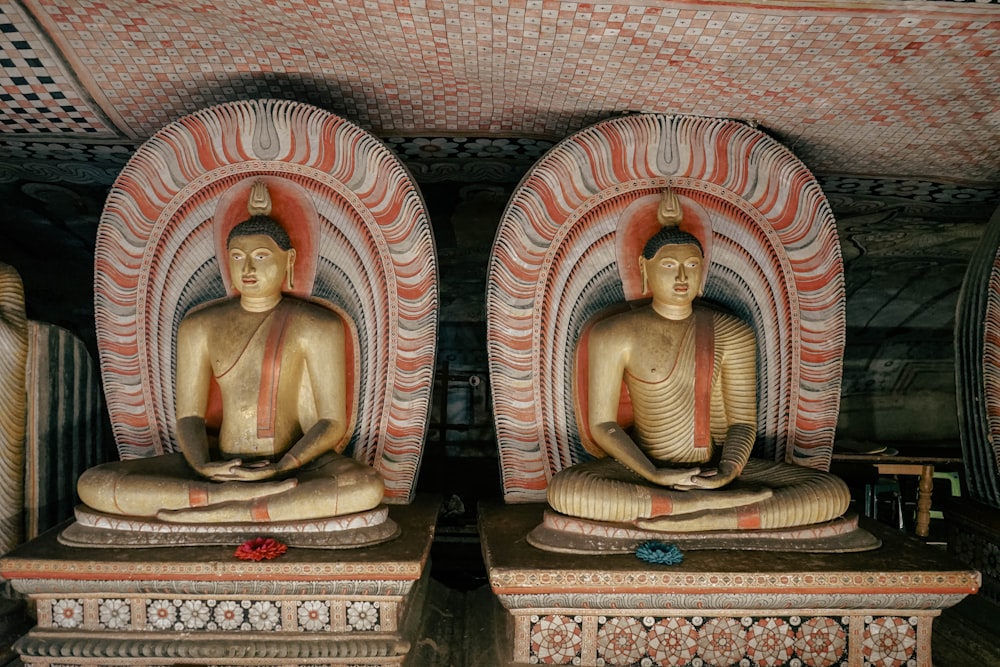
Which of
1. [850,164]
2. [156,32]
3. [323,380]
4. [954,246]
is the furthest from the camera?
[954,246]

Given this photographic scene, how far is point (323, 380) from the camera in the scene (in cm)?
409

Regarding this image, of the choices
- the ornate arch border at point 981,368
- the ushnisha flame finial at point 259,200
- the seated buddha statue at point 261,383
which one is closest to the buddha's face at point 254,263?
the seated buddha statue at point 261,383

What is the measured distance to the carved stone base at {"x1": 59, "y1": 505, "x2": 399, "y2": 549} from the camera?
138 inches

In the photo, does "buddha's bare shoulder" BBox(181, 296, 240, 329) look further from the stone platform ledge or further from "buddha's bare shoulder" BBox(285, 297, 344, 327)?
the stone platform ledge

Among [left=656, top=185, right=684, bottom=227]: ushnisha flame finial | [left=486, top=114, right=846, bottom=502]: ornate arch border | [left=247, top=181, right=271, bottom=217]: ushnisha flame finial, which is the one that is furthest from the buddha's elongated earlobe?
[left=656, top=185, right=684, bottom=227]: ushnisha flame finial

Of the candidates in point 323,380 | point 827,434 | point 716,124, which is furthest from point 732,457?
point 323,380

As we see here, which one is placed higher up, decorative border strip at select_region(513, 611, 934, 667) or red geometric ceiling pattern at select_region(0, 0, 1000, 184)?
red geometric ceiling pattern at select_region(0, 0, 1000, 184)

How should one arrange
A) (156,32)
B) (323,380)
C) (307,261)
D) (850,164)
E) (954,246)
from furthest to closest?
(954,246), (850,164), (307,261), (323,380), (156,32)

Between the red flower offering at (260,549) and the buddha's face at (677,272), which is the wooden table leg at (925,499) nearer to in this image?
the buddha's face at (677,272)

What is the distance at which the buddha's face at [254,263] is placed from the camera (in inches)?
159

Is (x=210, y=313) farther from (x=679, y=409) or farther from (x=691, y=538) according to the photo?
(x=691, y=538)

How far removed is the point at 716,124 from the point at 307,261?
2584mm

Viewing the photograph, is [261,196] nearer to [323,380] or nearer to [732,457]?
[323,380]

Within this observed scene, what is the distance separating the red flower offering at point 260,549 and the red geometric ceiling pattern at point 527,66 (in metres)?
2.52
